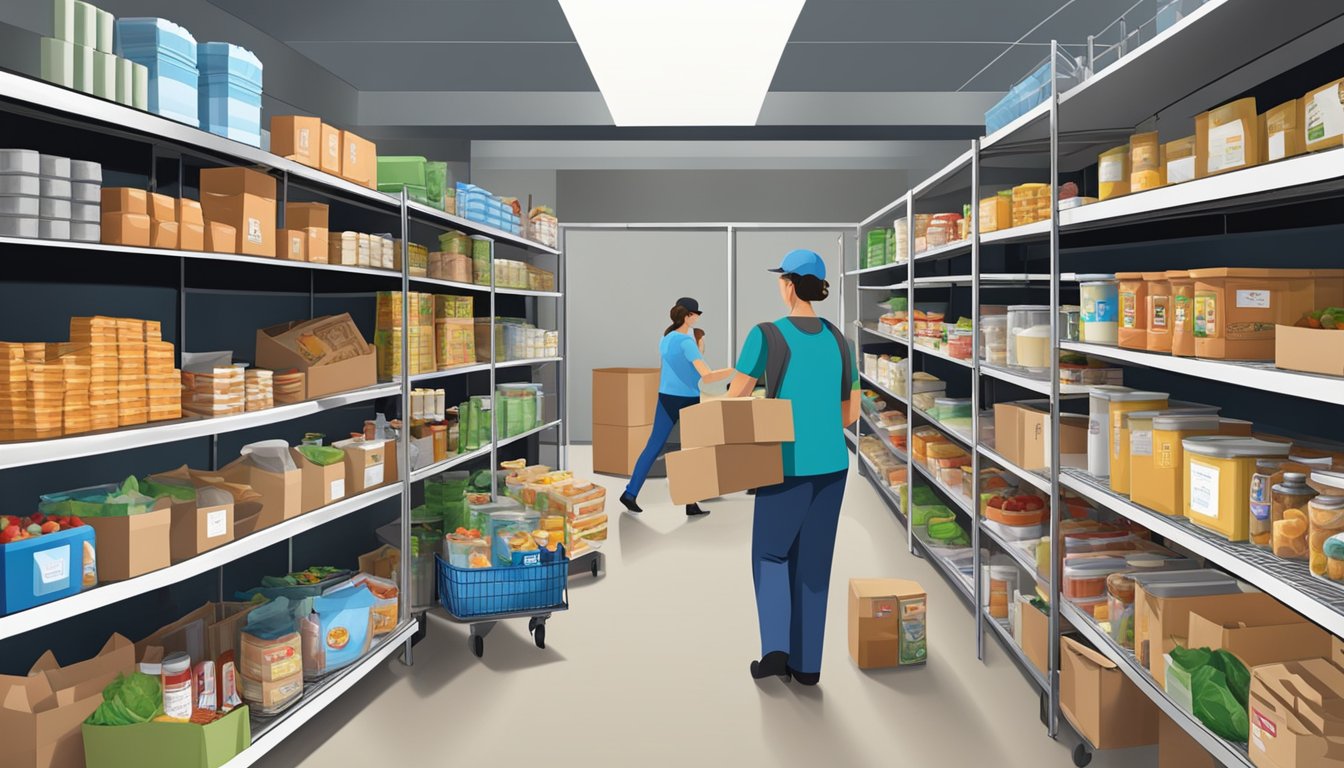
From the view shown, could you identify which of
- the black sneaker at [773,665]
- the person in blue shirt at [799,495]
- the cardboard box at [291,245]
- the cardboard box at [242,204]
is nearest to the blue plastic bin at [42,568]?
the cardboard box at [242,204]

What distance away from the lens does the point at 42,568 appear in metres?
2.46

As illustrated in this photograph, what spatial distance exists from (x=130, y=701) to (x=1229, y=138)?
12.6 ft

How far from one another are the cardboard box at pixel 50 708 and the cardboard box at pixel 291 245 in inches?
63.0

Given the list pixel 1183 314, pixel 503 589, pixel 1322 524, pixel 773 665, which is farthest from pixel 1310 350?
pixel 503 589

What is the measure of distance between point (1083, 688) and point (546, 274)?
5986 millimetres

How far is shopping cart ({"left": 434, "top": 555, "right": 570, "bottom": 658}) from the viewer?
4.38 meters

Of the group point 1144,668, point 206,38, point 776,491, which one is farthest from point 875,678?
point 206,38

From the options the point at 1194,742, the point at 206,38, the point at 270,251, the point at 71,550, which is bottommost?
the point at 1194,742

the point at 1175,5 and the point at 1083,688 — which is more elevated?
the point at 1175,5

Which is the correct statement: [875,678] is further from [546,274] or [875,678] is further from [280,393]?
[546,274]

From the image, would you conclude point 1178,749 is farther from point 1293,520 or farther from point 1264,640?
point 1293,520

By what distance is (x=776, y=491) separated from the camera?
3.91 metres

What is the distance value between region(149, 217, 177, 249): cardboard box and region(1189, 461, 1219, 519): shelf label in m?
3.46

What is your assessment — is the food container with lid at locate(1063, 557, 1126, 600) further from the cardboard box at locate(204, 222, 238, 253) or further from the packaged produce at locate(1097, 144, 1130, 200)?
the cardboard box at locate(204, 222, 238, 253)
